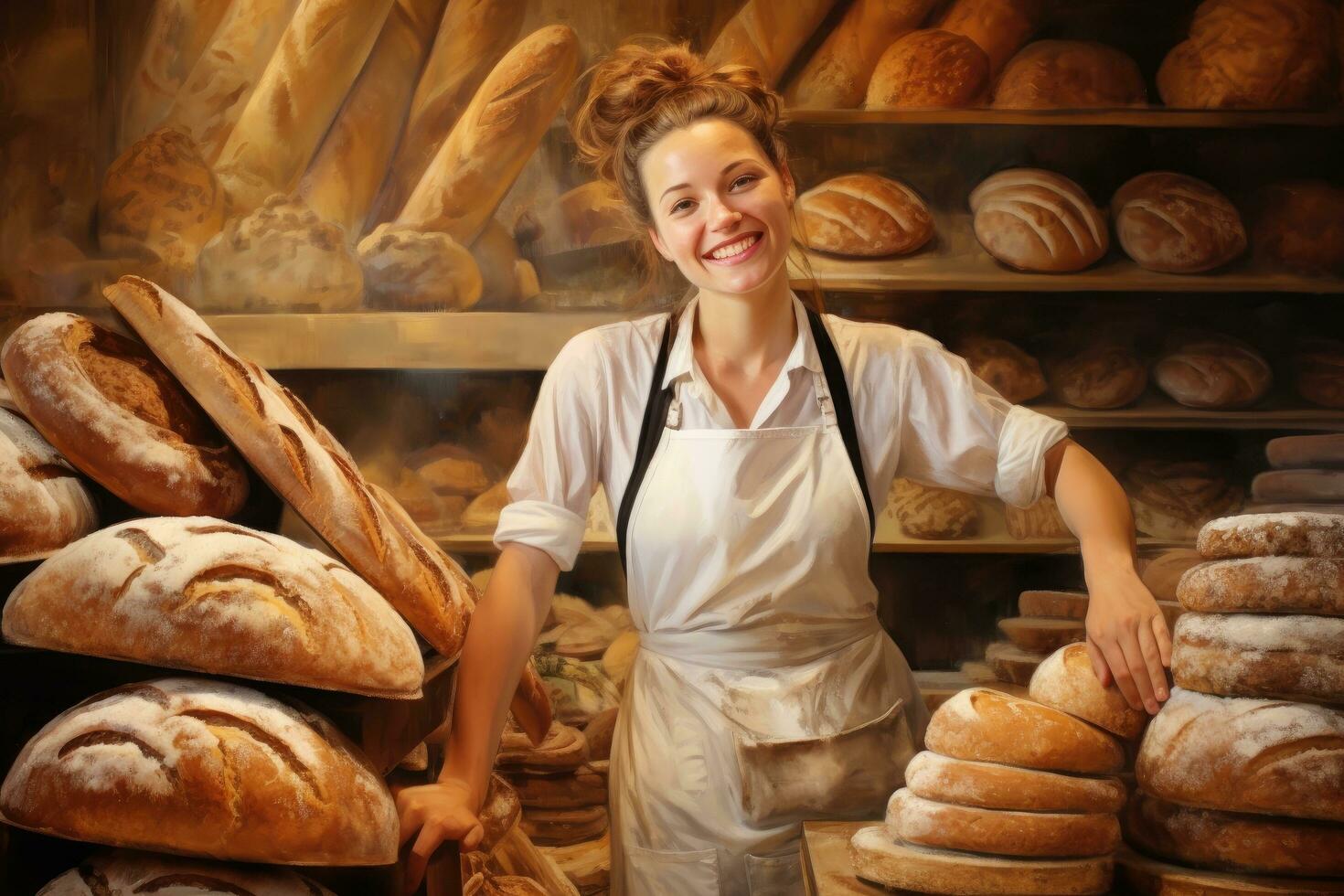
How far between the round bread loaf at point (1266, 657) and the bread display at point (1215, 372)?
1078 mm

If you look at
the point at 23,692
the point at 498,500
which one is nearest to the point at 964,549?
the point at 498,500

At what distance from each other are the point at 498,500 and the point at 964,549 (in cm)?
90

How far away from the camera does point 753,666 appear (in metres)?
1.69

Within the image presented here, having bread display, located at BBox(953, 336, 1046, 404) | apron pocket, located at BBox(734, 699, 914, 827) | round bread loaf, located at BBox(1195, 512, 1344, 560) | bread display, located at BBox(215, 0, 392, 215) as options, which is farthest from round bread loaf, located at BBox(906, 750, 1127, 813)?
bread display, located at BBox(215, 0, 392, 215)

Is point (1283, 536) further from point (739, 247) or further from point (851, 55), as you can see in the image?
point (851, 55)

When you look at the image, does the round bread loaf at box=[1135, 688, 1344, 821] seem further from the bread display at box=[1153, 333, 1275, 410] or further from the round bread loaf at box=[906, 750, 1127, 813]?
the bread display at box=[1153, 333, 1275, 410]

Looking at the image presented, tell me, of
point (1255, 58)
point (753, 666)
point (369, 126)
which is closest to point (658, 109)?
point (369, 126)

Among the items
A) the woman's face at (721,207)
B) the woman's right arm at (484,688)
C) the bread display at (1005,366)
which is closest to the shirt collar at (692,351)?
the woman's face at (721,207)

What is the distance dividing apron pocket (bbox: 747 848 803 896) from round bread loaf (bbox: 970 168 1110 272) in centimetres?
115

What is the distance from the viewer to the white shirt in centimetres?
168

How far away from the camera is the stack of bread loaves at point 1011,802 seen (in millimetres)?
1085

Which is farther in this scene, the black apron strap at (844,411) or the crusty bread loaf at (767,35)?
the crusty bread loaf at (767,35)

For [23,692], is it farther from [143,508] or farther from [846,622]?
[846,622]

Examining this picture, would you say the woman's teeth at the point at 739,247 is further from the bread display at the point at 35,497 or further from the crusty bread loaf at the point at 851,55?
the bread display at the point at 35,497
